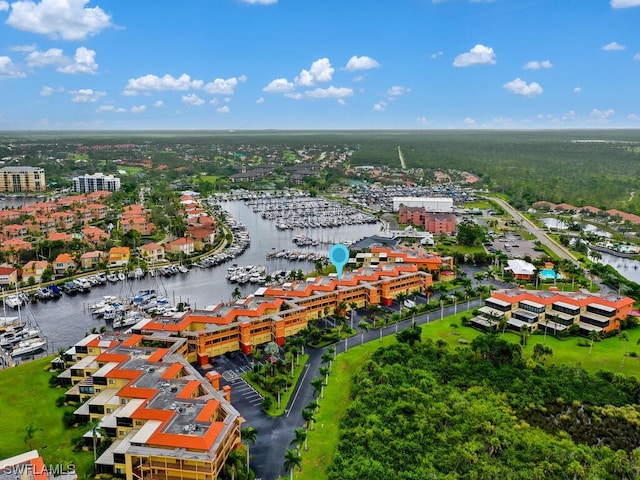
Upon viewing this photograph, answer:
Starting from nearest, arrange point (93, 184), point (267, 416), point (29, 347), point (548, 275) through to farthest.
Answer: point (267, 416), point (29, 347), point (548, 275), point (93, 184)

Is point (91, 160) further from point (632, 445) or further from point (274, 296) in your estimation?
point (632, 445)

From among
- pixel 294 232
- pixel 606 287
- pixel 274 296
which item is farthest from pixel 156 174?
pixel 606 287

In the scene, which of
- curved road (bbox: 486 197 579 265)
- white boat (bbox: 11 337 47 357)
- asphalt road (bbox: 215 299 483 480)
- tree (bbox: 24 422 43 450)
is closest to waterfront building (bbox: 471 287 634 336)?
asphalt road (bbox: 215 299 483 480)

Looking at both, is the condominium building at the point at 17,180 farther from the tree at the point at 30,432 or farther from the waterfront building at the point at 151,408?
the tree at the point at 30,432

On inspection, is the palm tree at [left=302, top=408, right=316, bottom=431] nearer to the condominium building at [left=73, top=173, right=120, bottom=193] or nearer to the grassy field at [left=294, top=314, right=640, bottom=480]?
the grassy field at [left=294, top=314, right=640, bottom=480]

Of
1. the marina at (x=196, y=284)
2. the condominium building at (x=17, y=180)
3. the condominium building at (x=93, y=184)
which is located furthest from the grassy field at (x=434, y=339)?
the condominium building at (x=17, y=180)

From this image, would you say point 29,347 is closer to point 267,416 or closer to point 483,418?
point 267,416

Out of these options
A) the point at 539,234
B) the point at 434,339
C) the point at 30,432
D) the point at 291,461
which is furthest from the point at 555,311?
the point at 539,234
